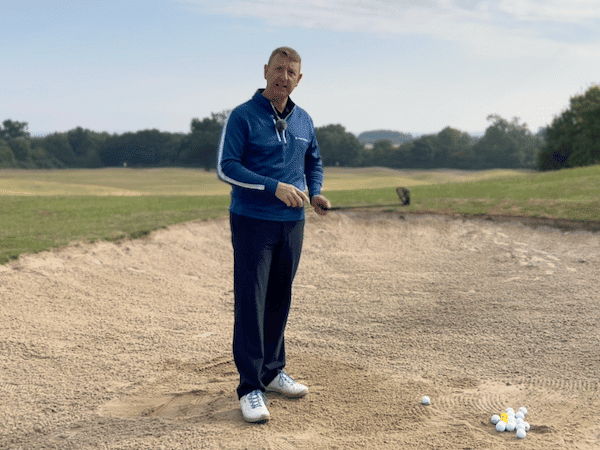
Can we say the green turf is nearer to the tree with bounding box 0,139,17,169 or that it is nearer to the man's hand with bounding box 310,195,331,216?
the man's hand with bounding box 310,195,331,216

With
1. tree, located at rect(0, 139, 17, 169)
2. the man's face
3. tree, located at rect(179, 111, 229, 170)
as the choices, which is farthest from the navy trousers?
tree, located at rect(0, 139, 17, 169)

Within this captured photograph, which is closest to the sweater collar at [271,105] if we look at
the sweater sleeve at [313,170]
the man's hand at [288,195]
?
the sweater sleeve at [313,170]

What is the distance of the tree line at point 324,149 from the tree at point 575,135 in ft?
0.26

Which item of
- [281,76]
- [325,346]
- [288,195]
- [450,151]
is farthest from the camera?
[450,151]

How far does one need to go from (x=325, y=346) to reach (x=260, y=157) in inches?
114

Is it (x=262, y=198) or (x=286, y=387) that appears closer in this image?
(x=262, y=198)

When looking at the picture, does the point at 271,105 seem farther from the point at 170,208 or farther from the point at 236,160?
the point at 170,208

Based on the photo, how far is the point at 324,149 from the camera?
54.9m

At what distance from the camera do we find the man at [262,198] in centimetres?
405

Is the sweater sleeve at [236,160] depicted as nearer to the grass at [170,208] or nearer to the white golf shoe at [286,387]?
the white golf shoe at [286,387]

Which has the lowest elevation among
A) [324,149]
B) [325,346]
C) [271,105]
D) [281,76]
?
[325,346]

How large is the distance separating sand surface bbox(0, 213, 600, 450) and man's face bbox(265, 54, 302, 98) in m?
2.58

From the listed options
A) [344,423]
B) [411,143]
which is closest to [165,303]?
[344,423]

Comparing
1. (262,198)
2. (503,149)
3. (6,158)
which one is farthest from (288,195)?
(503,149)
